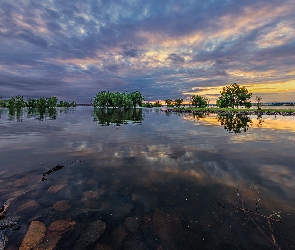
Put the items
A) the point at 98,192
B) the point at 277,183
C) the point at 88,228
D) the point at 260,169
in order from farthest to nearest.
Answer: the point at 260,169 < the point at 277,183 < the point at 98,192 < the point at 88,228

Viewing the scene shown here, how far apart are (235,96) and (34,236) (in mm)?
148477

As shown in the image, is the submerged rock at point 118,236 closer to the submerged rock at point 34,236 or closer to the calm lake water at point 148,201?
the calm lake water at point 148,201

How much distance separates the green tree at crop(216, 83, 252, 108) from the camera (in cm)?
13000

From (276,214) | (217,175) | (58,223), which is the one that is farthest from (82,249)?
(217,175)

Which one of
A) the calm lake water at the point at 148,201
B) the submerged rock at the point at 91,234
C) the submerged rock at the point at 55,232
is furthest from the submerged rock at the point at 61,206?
the submerged rock at the point at 91,234

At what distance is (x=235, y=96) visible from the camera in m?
Answer: 134

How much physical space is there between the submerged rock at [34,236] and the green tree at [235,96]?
477 feet

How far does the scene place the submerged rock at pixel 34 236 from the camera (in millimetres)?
5961

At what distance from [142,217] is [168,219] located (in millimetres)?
1078

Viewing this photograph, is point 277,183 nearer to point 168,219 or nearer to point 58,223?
point 168,219

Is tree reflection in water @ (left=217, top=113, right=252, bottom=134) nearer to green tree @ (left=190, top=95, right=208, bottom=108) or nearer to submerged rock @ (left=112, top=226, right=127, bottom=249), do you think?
submerged rock @ (left=112, top=226, right=127, bottom=249)

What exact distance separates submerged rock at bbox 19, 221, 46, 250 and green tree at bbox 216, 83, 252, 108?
14529 centimetres

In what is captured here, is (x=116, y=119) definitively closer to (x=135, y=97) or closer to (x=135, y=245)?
(x=135, y=245)

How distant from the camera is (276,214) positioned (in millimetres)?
7574
